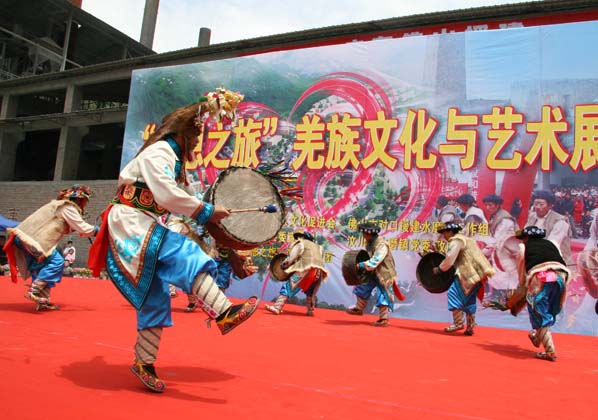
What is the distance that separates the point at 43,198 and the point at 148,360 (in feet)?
53.6

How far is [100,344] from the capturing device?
3.94 meters

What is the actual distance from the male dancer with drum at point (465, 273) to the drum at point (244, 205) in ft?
11.6

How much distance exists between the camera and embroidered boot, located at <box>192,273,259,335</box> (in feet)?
8.71

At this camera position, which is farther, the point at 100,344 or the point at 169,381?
the point at 100,344

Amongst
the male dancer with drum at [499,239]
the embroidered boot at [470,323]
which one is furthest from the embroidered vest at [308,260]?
the male dancer with drum at [499,239]

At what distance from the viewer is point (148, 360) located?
2.68 m

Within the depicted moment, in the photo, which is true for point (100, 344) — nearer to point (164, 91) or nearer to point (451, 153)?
point (451, 153)

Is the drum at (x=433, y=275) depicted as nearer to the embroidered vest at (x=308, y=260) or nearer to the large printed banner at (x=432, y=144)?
the embroidered vest at (x=308, y=260)

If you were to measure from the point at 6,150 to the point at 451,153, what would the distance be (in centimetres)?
1802

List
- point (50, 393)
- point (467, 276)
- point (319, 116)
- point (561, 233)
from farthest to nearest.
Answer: point (319, 116), point (561, 233), point (467, 276), point (50, 393)

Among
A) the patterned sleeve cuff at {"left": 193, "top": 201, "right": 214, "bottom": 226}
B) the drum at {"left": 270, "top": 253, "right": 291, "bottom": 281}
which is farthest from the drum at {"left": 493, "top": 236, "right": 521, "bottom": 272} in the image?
the patterned sleeve cuff at {"left": 193, "top": 201, "right": 214, "bottom": 226}

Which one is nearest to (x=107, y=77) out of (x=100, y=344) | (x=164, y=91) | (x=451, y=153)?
(x=164, y=91)

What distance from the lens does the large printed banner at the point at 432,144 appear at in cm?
880

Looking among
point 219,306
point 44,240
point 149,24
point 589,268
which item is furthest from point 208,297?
point 149,24
